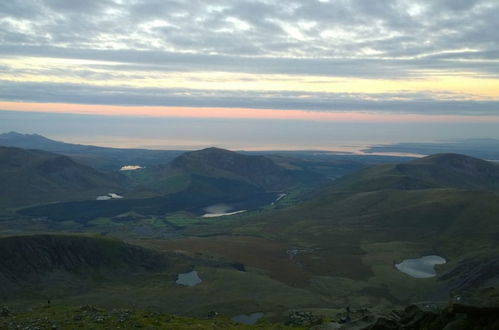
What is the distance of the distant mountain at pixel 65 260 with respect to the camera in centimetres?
11638

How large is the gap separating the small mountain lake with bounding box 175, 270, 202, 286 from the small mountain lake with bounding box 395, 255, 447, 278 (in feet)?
213

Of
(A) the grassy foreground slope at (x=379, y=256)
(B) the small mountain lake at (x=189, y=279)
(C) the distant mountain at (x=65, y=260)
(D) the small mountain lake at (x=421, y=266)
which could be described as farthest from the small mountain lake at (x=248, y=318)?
(D) the small mountain lake at (x=421, y=266)

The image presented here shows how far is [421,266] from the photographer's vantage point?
491 feet

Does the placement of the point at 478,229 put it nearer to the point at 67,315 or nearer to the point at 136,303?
the point at 136,303

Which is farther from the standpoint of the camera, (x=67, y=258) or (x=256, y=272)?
(x=256, y=272)

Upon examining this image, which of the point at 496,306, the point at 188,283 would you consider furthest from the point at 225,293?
the point at 496,306

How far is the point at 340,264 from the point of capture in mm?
155125

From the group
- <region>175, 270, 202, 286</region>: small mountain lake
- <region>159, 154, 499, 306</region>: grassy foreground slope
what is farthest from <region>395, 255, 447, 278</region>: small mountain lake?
<region>175, 270, 202, 286</region>: small mountain lake

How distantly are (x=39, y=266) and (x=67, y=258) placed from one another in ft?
26.1

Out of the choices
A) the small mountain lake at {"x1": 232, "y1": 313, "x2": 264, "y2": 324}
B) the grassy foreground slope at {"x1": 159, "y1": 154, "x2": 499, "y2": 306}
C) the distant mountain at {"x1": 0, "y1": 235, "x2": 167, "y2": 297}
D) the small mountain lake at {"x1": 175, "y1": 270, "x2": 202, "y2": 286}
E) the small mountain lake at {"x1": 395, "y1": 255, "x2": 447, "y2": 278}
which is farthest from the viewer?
the small mountain lake at {"x1": 395, "y1": 255, "x2": 447, "y2": 278}

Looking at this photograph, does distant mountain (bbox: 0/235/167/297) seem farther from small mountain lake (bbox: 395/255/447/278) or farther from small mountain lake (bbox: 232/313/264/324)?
small mountain lake (bbox: 395/255/447/278)

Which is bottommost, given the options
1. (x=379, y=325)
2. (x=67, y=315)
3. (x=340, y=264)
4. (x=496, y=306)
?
(x=340, y=264)

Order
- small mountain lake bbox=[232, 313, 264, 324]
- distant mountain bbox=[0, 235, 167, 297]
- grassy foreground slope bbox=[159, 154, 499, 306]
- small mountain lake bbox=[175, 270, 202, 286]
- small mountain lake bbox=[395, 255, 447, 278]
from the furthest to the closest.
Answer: small mountain lake bbox=[395, 255, 447, 278]
small mountain lake bbox=[175, 270, 202, 286]
grassy foreground slope bbox=[159, 154, 499, 306]
distant mountain bbox=[0, 235, 167, 297]
small mountain lake bbox=[232, 313, 264, 324]

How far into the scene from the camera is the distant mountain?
116m
